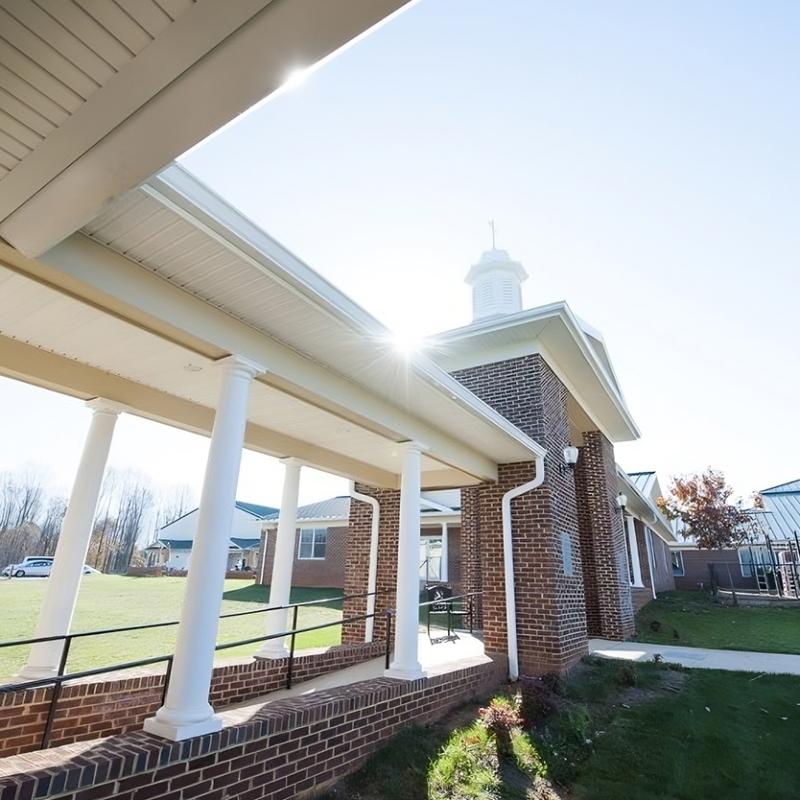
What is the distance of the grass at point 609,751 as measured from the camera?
4.39m

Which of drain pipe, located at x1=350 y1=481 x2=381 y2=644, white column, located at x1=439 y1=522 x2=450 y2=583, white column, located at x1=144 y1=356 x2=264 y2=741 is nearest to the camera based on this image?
white column, located at x1=144 y1=356 x2=264 y2=741

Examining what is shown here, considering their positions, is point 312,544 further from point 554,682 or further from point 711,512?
point 711,512

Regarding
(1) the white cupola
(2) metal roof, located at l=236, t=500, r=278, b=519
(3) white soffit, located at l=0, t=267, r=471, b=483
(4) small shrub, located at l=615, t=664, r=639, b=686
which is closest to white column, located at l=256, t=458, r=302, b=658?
(3) white soffit, located at l=0, t=267, r=471, b=483

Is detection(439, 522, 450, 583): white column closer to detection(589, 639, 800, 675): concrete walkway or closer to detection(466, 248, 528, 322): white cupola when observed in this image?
detection(589, 639, 800, 675): concrete walkway

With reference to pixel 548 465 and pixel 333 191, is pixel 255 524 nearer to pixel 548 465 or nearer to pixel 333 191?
pixel 548 465

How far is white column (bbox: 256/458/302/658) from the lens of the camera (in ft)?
22.6

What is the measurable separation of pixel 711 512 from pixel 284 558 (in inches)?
963

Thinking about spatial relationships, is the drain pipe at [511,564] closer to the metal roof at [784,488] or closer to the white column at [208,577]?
the white column at [208,577]

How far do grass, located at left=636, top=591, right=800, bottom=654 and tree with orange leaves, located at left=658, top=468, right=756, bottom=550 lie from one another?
288 inches

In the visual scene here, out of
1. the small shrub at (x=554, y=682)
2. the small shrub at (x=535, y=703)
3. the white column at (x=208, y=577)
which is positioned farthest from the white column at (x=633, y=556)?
the white column at (x=208, y=577)

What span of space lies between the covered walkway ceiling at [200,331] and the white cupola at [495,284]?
6.28 metres

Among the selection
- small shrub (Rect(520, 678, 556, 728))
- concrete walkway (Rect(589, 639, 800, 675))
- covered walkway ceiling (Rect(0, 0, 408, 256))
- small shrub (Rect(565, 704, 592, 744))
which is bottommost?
small shrub (Rect(565, 704, 592, 744))

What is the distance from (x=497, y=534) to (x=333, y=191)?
19.1 ft

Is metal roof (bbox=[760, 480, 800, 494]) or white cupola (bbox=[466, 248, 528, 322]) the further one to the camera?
metal roof (bbox=[760, 480, 800, 494])
